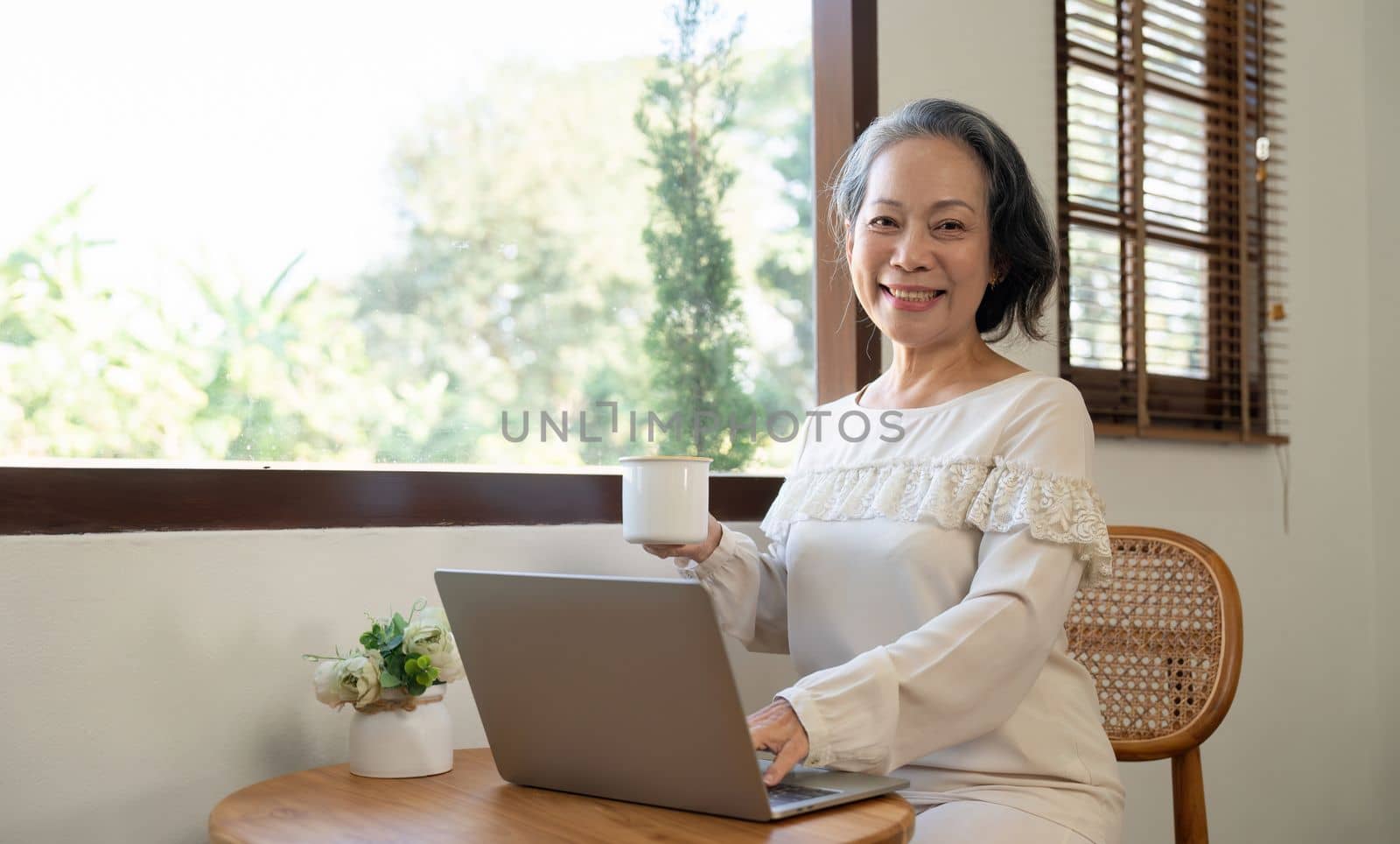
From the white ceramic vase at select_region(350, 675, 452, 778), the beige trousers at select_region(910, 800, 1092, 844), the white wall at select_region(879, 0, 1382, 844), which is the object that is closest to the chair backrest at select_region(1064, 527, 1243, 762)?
the beige trousers at select_region(910, 800, 1092, 844)

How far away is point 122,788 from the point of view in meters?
1.31

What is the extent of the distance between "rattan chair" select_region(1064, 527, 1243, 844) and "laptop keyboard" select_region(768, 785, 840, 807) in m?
0.74

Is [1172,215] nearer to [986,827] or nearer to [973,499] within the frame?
[973,499]

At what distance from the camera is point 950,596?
1.45 metres

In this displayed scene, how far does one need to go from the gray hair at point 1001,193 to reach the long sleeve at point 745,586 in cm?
48

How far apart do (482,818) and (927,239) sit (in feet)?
2.97

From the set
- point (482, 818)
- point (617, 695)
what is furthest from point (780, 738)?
point (482, 818)

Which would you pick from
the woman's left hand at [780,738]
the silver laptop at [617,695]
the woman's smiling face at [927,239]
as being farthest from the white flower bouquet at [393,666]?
the woman's smiling face at [927,239]

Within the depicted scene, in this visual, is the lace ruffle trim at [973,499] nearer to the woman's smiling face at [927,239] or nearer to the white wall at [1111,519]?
the woman's smiling face at [927,239]

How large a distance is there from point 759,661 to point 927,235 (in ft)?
2.64

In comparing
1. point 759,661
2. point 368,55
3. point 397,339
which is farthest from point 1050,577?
point 368,55

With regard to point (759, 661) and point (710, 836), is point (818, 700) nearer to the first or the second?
point (710, 836)

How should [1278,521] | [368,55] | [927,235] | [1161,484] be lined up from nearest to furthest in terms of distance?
[927,235], [368,55], [1161,484], [1278,521]

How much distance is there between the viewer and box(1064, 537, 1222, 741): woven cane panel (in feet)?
5.79
